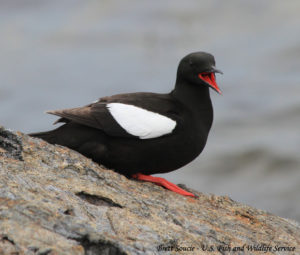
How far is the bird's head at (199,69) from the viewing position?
5.87 meters

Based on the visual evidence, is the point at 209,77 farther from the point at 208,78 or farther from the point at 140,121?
the point at 140,121

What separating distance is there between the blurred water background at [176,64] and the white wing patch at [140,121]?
5.04 meters

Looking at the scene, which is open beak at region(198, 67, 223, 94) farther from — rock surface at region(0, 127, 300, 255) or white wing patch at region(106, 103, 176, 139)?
rock surface at region(0, 127, 300, 255)

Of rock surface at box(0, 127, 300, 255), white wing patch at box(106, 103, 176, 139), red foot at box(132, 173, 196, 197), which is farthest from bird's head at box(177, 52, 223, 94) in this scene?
rock surface at box(0, 127, 300, 255)

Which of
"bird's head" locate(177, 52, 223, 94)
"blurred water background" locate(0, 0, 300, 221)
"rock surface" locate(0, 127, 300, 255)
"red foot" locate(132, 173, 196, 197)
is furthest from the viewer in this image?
"blurred water background" locate(0, 0, 300, 221)

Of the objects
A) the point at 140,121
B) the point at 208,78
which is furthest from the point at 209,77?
the point at 140,121

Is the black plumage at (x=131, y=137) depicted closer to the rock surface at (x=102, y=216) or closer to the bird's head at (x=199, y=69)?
the bird's head at (x=199, y=69)

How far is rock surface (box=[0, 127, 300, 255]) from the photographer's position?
3.44 meters

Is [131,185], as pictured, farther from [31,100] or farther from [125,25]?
[125,25]

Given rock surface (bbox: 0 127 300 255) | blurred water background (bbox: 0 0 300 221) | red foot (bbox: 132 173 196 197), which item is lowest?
rock surface (bbox: 0 127 300 255)

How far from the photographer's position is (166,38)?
1636 cm

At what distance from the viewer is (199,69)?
5902 millimetres

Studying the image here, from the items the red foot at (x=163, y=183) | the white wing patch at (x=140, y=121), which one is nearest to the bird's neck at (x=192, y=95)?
the white wing patch at (x=140, y=121)

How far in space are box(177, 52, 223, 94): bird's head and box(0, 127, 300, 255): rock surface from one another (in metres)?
1.12
